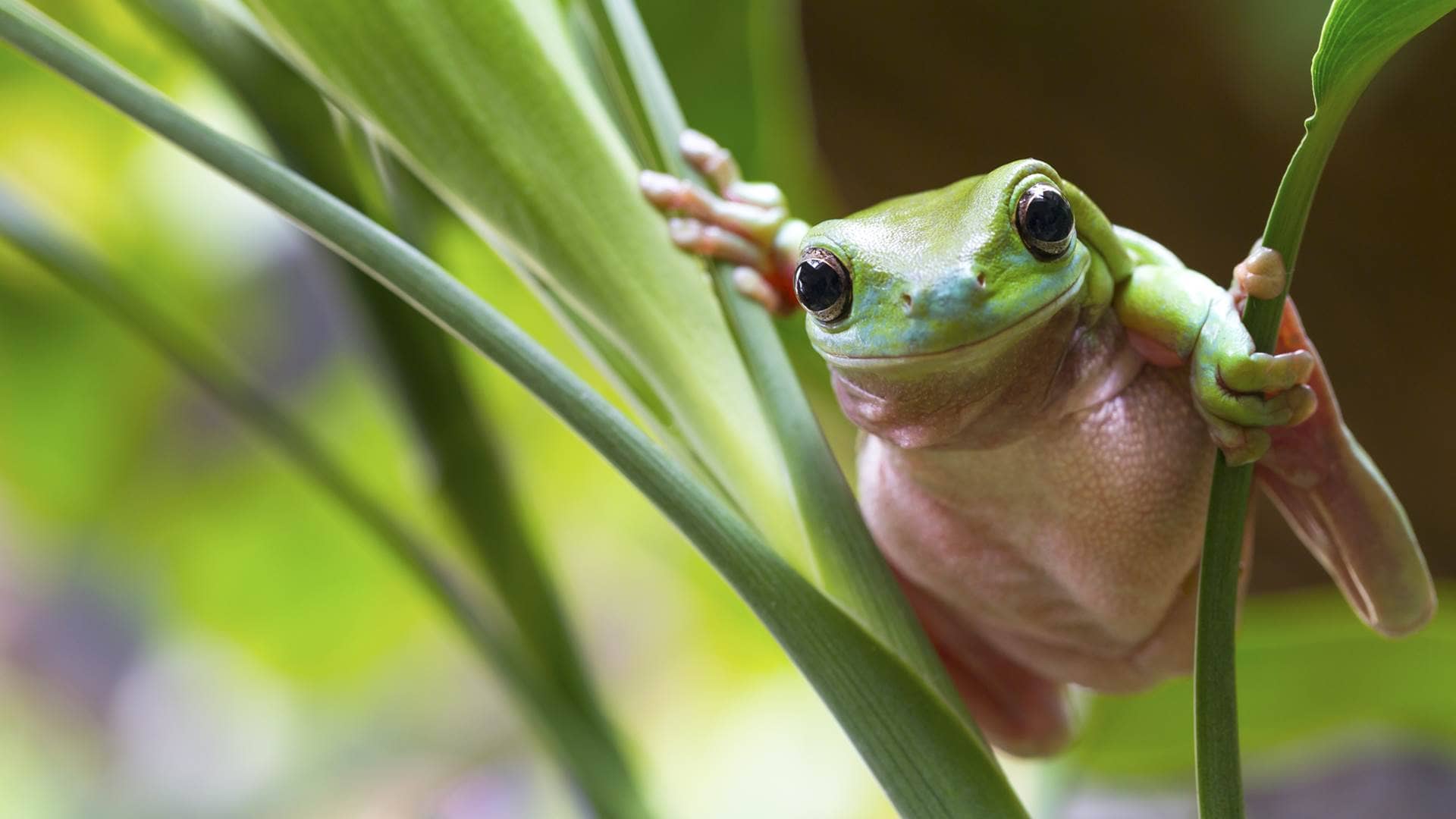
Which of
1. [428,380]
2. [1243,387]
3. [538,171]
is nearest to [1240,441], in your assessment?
[1243,387]

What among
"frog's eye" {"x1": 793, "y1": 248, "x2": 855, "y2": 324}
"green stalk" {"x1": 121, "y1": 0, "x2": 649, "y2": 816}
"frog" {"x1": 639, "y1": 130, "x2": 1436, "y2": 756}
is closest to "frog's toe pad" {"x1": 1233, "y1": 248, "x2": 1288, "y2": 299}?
"frog" {"x1": 639, "y1": 130, "x2": 1436, "y2": 756}

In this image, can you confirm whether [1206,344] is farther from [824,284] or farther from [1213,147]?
[1213,147]

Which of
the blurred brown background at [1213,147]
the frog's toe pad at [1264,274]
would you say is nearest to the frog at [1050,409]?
the frog's toe pad at [1264,274]

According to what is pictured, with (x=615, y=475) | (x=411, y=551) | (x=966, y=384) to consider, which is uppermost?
(x=615, y=475)

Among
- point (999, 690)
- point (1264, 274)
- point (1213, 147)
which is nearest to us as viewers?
point (1264, 274)

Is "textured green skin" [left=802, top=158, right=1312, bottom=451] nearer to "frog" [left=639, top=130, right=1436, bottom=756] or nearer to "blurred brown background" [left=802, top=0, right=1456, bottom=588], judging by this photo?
"frog" [left=639, top=130, right=1436, bottom=756]

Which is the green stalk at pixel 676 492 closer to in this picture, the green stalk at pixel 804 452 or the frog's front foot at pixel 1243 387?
the green stalk at pixel 804 452

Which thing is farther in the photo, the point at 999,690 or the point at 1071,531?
the point at 999,690
